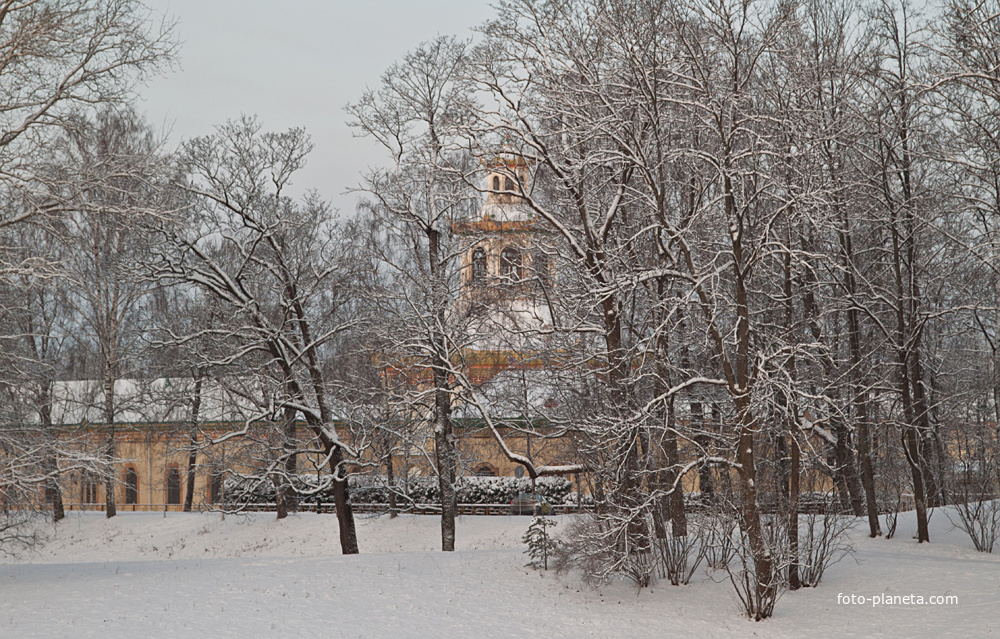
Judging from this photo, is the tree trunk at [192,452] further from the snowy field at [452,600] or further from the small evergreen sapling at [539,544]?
the small evergreen sapling at [539,544]

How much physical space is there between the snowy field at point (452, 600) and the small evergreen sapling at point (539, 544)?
381 mm

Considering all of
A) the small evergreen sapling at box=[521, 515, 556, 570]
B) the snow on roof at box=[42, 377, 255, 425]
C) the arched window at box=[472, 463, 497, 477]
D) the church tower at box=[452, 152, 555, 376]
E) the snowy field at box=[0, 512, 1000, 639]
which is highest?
the church tower at box=[452, 152, 555, 376]

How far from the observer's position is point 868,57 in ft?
58.4

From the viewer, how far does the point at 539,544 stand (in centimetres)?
1500

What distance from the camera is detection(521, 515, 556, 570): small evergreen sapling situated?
14977 millimetres

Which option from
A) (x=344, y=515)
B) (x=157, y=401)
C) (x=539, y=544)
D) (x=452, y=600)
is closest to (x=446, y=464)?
(x=344, y=515)

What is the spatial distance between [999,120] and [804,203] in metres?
4.63

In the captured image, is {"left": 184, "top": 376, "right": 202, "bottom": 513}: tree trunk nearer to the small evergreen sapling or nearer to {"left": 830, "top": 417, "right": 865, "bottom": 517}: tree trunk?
the small evergreen sapling

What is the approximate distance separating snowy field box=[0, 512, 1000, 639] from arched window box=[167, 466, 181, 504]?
74.3ft

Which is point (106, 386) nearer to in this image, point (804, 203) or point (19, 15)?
point (19, 15)

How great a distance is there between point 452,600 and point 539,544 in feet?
7.99

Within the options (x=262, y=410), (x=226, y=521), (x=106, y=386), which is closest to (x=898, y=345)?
(x=262, y=410)

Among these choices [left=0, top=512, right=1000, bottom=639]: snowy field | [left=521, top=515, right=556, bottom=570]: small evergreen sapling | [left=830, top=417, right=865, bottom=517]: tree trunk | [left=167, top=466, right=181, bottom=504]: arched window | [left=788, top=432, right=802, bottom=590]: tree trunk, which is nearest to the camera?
[left=0, top=512, right=1000, bottom=639]: snowy field

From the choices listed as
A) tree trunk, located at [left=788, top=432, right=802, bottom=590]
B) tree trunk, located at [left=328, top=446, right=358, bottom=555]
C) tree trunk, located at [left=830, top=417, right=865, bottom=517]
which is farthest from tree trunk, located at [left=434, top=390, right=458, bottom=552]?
tree trunk, located at [left=830, top=417, right=865, bottom=517]
